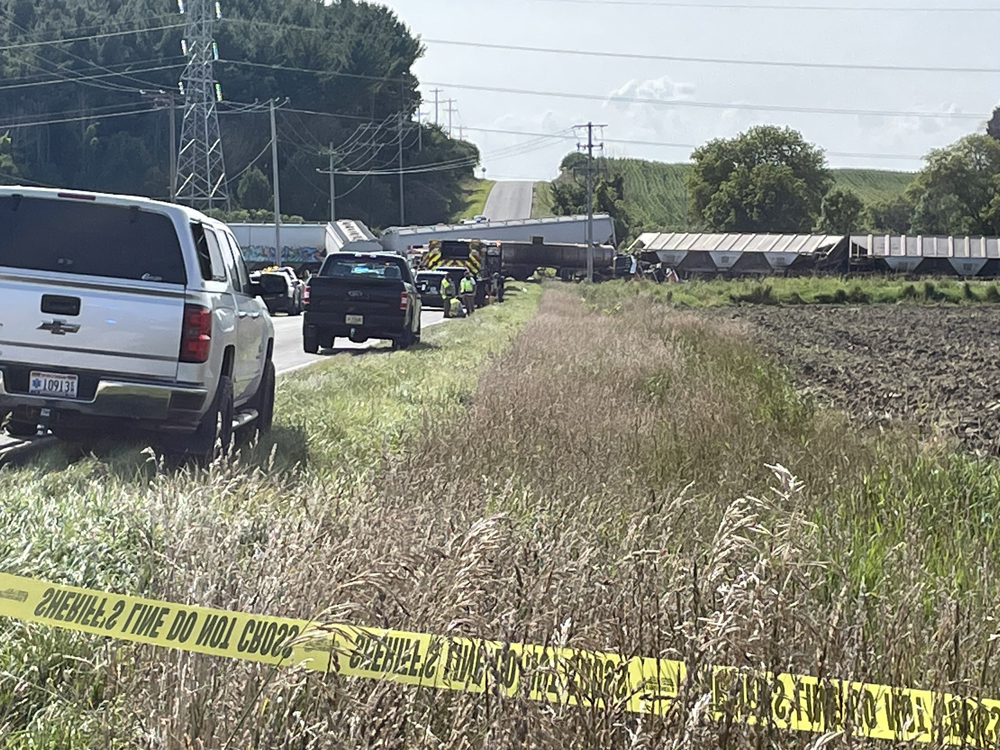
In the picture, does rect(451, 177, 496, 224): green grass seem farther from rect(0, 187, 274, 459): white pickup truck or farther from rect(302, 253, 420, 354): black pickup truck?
rect(0, 187, 274, 459): white pickup truck

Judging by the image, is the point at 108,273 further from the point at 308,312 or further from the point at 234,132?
the point at 234,132

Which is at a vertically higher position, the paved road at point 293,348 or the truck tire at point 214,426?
the truck tire at point 214,426

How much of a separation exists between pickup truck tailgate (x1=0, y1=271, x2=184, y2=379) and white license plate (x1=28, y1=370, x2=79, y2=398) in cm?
6

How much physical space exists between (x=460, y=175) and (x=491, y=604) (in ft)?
457

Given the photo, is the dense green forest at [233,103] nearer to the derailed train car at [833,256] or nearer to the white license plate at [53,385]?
the derailed train car at [833,256]

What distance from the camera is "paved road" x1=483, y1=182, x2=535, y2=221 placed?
139 metres

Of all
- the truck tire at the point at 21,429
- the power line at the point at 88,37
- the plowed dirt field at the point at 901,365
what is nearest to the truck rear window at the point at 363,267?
the plowed dirt field at the point at 901,365

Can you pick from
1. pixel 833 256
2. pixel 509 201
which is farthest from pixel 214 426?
pixel 509 201

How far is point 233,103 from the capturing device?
401 ft

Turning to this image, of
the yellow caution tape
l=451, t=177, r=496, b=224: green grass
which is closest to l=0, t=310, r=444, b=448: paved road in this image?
the yellow caution tape

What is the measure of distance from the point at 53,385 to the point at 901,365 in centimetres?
1681

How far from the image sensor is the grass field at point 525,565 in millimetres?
3207

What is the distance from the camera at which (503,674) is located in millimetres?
3088

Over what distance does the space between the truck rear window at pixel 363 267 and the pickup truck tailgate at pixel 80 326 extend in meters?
15.8
